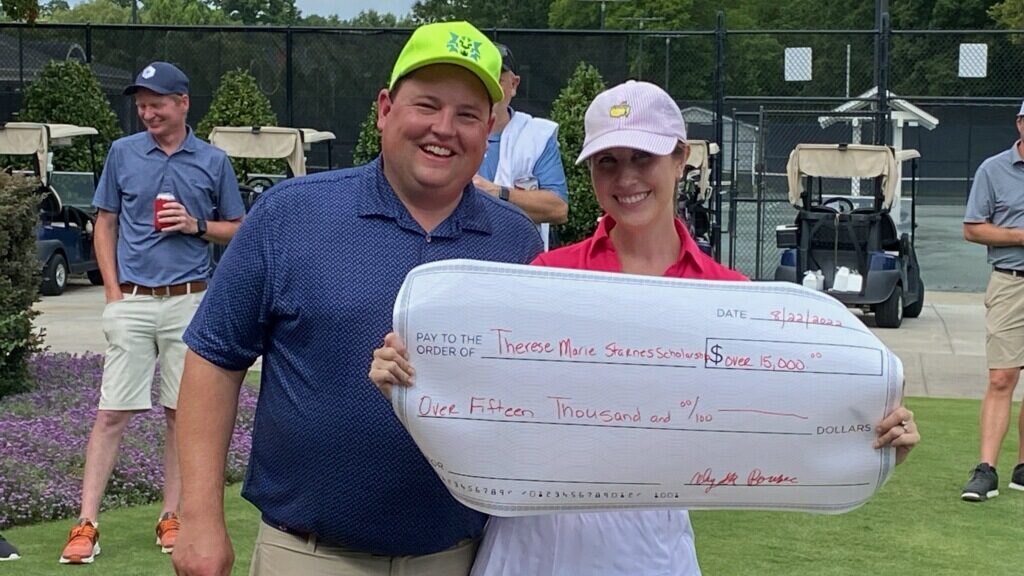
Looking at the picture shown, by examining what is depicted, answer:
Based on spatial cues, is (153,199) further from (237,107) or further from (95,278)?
(237,107)

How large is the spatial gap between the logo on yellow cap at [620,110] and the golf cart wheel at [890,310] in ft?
38.9

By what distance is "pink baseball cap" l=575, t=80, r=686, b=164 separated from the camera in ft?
8.69

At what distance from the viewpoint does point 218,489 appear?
2.79 metres

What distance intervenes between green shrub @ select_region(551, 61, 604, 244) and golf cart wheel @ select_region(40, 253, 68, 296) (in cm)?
587

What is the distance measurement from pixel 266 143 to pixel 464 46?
1437 cm

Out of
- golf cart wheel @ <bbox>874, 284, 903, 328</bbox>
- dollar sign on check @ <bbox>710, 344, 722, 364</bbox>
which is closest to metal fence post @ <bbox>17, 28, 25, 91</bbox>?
golf cart wheel @ <bbox>874, 284, 903, 328</bbox>

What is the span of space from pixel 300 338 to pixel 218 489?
35 cm

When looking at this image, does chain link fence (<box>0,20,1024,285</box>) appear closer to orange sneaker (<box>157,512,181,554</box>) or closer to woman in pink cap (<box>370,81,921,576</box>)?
orange sneaker (<box>157,512,181,554</box>)

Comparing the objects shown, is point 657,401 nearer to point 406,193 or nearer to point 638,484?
point 638,484

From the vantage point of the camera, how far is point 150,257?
5.93 meters

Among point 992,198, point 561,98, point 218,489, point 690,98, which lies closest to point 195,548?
point 218,489

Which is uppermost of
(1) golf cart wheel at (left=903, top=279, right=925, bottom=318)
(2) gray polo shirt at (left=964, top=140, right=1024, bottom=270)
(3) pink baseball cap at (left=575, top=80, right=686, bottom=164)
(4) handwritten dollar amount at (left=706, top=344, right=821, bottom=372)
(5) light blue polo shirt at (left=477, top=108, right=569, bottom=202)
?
(3) pink baseball cap at (left=575, top=80, right=686, bottom=164)

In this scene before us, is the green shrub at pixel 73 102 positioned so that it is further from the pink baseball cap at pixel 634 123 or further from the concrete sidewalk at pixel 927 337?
the pink baseball cap at pixel 634 123

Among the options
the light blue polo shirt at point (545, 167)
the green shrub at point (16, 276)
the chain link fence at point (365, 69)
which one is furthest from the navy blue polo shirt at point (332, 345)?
the chain link fence at point (365, 69)
